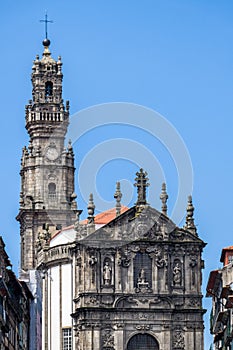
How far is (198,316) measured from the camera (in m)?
154

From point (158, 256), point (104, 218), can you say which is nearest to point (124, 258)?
point (158, 256)

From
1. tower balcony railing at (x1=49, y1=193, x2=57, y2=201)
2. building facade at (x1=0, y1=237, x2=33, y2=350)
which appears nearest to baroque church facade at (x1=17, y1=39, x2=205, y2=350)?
building facade at (x1=0, y1=237, x2=33, y2=350)

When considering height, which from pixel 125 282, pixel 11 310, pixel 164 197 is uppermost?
pixel 164 197

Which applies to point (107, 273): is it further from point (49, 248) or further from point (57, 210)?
point (57, 210)

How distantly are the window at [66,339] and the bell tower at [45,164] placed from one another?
55.6ft

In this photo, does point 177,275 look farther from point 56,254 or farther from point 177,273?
point 56,254

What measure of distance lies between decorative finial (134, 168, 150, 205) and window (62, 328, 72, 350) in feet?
40.8

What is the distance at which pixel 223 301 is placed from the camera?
12756 cm

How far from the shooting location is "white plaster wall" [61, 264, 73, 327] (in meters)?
156

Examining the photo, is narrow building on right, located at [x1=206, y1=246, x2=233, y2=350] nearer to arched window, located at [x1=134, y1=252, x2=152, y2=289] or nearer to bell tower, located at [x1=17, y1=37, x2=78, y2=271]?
arched window, located at [x1=134, y1=252, x2=152, y2=289]

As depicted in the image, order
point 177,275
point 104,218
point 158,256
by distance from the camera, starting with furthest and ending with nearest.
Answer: point 104,218
point 177,275
point 158,256

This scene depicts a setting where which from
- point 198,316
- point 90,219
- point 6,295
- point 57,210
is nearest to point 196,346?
point 198,316

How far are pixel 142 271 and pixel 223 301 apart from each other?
2721 centimetres

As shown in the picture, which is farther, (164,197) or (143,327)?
(164,197)
